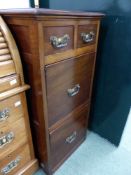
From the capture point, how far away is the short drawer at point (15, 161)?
925 mm

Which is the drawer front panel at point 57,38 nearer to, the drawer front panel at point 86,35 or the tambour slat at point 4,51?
the drawer front panel at point 86,35

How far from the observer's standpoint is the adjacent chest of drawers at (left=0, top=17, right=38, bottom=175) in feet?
2.42

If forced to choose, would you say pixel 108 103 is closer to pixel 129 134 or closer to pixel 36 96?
pixel 129 134

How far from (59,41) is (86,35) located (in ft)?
0.78

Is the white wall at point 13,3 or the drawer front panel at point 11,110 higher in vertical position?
the white wall at point 13,3

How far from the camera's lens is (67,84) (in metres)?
0.94

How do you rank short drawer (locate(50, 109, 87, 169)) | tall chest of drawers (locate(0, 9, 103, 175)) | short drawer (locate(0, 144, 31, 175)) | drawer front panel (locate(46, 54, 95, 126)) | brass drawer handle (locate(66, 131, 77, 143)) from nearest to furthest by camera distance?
tall chest of drawers (locate(0, 9, 103, 175))
drawer front panel (locate(46, 54, 95, 126))
short drawer (locate(0, 144, 31, 175))
short drawer (locate(50, 109, 87, 169))
brass drawer handle (locate(66, 131, 77, 143))

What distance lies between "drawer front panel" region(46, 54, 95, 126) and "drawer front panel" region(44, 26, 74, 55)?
8 centimetres

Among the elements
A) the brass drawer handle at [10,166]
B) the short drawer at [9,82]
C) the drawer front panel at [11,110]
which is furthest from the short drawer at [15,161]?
the short drawer at [9,82]

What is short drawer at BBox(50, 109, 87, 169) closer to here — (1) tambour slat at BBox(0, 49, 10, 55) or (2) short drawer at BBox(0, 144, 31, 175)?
(2) short drawer at BBox(0, 144, 31, 175)

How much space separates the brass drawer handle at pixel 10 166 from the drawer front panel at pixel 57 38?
71 centimetres

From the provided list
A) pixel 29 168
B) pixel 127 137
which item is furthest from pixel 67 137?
pixel 127 137

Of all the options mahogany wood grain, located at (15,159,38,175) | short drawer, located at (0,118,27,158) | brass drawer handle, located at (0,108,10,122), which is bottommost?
mahogany wood grain, located at (15,159,38,175)

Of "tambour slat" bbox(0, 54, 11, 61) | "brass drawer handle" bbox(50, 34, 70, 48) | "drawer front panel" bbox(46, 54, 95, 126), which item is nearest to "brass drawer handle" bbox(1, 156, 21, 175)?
"drawer front panel" bbox(46, 54, 95, 126)
